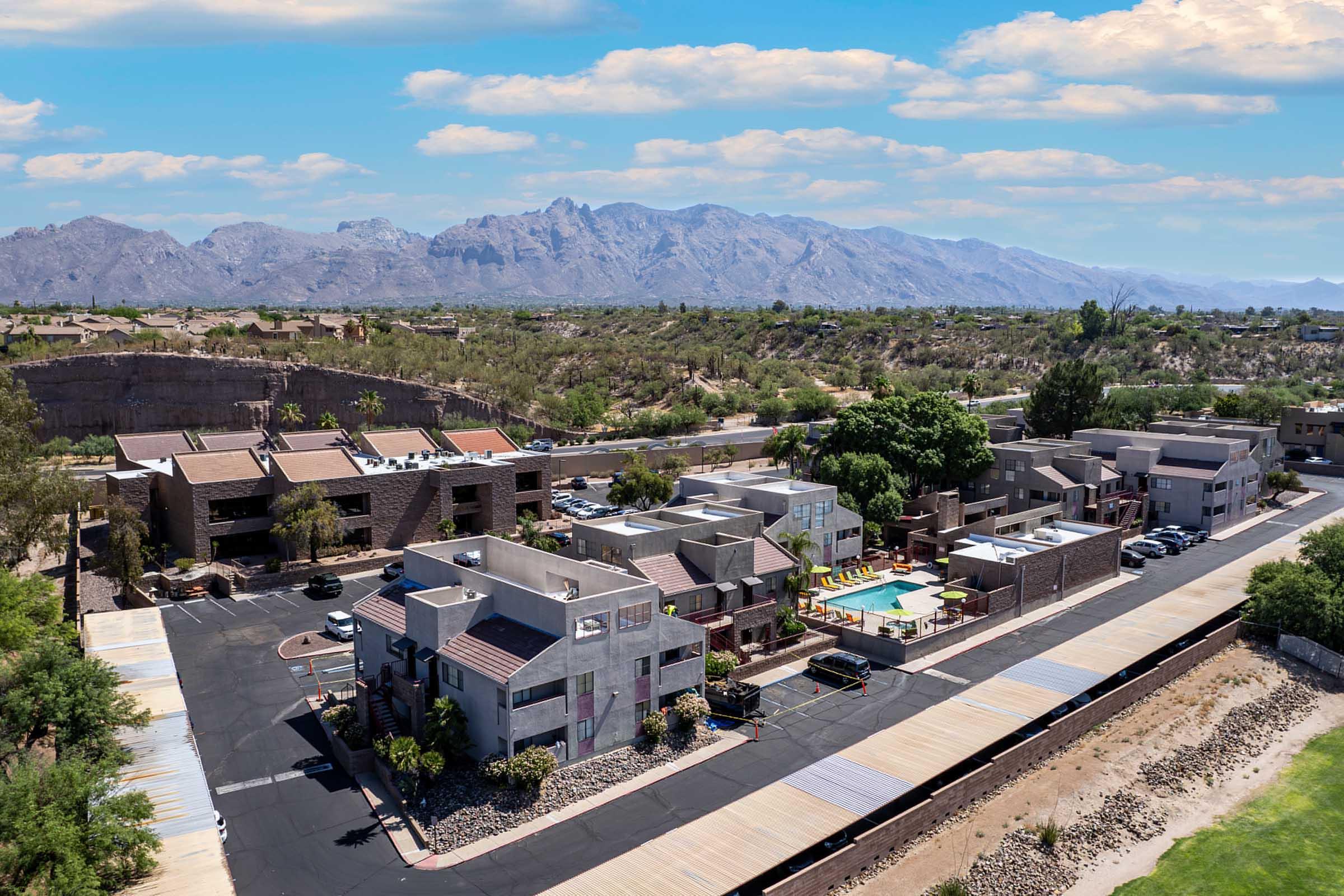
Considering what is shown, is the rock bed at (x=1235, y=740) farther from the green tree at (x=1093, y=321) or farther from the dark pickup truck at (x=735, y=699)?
the green tree at (x=1093, y=321)

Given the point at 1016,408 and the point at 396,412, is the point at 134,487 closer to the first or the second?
the point at 396,412

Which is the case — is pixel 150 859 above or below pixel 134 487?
below

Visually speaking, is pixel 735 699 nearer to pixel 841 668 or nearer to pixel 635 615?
pixel 635 615

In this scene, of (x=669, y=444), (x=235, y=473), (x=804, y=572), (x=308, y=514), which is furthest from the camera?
(x=669, y=444)

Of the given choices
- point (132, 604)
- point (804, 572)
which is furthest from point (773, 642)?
point (132, 604)

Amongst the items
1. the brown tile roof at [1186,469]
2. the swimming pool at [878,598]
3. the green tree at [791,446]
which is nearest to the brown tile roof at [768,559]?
the swimming pool at [878,598]

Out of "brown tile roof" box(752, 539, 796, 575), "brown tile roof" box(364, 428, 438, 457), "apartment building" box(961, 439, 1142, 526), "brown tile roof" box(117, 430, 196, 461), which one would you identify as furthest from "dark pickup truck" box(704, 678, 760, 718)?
"brown tile roof" box(117, 430, 196, 461)
